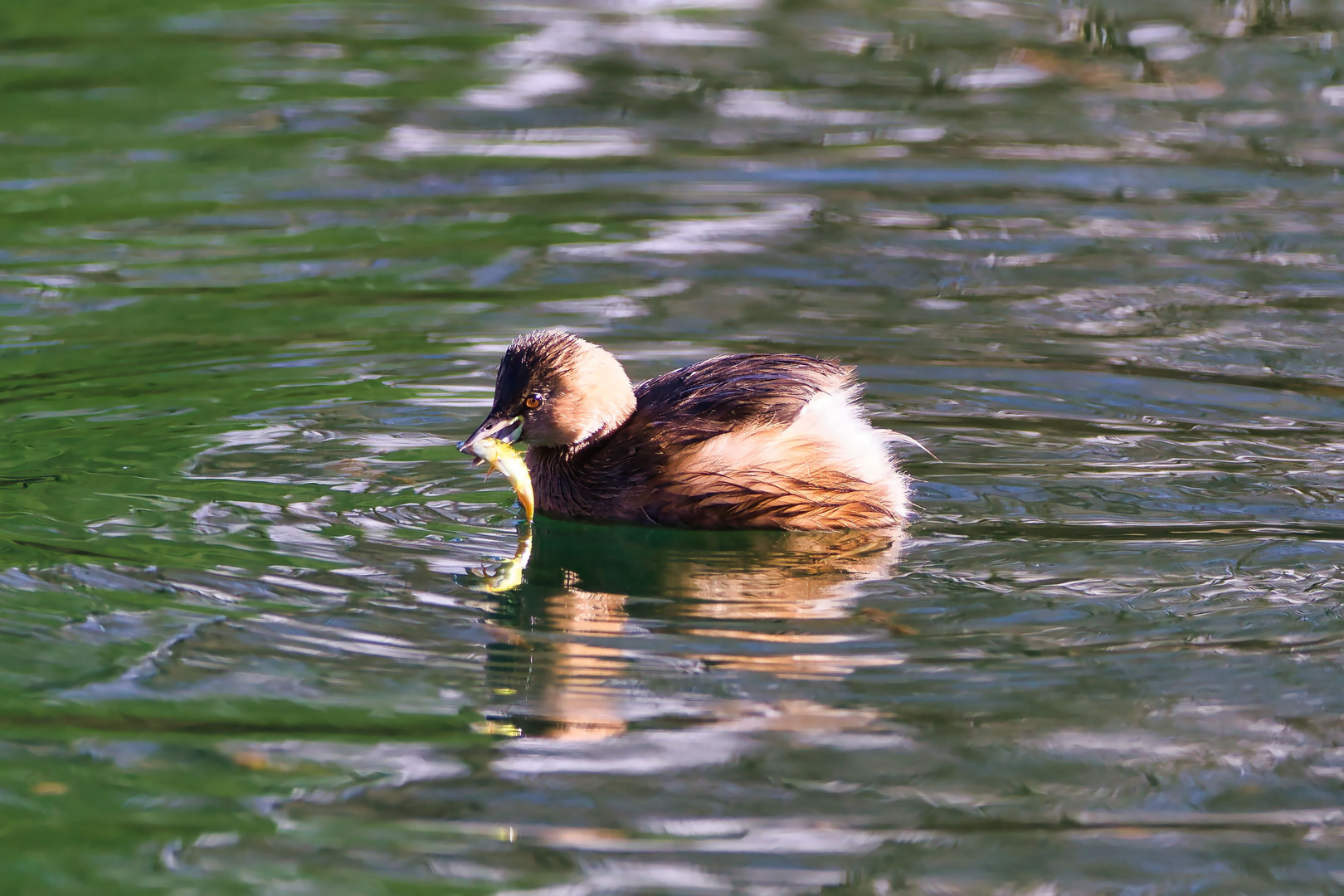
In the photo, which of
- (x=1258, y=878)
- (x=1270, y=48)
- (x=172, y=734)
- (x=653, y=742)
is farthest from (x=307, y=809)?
(x=1270, y=48)

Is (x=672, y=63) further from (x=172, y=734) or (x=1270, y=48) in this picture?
(x=172, y=734)

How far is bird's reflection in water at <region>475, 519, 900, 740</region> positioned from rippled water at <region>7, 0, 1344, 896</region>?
20mm

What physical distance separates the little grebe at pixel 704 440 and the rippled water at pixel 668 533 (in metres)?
0.13

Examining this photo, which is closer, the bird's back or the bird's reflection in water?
the bird's reflection in water

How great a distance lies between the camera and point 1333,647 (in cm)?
458

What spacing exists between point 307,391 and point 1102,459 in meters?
3.11

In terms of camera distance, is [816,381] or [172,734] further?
[816,381]

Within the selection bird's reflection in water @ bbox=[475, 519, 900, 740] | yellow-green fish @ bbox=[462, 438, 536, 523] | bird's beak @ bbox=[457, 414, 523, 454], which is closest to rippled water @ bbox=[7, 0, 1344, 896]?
bird's reflection in water @ bbox=[475, 519, 900, 740]

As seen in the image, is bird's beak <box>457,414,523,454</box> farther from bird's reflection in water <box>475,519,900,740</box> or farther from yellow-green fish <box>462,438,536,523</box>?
bird's reflection in water <box>475,519,900,740</box>

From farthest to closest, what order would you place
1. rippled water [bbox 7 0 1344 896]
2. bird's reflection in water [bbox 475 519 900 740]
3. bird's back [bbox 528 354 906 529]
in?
bird's back [bbox 528 354 906 529]
bird's reflection in water [bbox 475 519 900 740]
rippled water [bbox 7 0 1344 896]

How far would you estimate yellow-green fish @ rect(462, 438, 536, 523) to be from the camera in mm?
5605

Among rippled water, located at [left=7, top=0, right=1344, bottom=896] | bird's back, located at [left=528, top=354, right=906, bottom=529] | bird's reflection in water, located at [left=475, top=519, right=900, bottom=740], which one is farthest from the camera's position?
bird's back, located at [left=528, top=354, right=906, bottom=529]

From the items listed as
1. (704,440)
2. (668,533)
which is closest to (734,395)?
(704,440)

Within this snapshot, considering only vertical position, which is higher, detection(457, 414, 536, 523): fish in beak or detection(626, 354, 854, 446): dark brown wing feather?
detection(626, 354, 854, 446): dark brown wing feather
